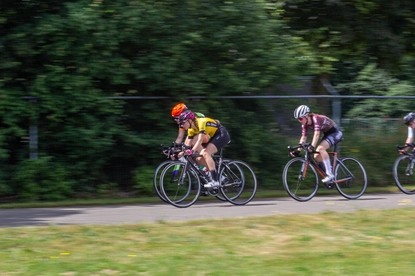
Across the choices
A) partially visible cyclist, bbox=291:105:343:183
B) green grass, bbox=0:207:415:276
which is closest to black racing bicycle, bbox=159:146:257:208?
partially visible cyclist, bbox=291:105:343:183

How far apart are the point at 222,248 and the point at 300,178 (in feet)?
17.1

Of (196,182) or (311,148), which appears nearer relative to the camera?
(196,182)

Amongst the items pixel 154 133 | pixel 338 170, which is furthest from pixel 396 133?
pixel 154 133

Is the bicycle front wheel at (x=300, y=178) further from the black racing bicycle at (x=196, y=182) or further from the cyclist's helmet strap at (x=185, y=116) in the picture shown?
the cyclist's helmet strap at (x=185, y=116)

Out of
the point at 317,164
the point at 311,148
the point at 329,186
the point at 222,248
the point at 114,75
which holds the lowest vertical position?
the point at 222,248

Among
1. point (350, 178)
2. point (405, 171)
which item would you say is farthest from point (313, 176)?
point (405, 171)

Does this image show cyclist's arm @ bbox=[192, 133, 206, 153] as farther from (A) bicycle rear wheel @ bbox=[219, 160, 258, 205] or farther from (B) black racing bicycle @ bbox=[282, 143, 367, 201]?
(B) black racing bicycle @ bbox=[282, 143, 367, 201]

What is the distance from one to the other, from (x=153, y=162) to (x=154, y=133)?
0.60 m

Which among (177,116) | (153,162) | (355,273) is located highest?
(177,116)

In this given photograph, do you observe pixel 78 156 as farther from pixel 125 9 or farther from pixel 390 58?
pixel 390 58

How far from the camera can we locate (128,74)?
44.1 feet

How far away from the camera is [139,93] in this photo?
1399cm

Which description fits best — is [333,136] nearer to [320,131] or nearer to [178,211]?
[320,131]

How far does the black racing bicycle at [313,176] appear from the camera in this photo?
12.9m
